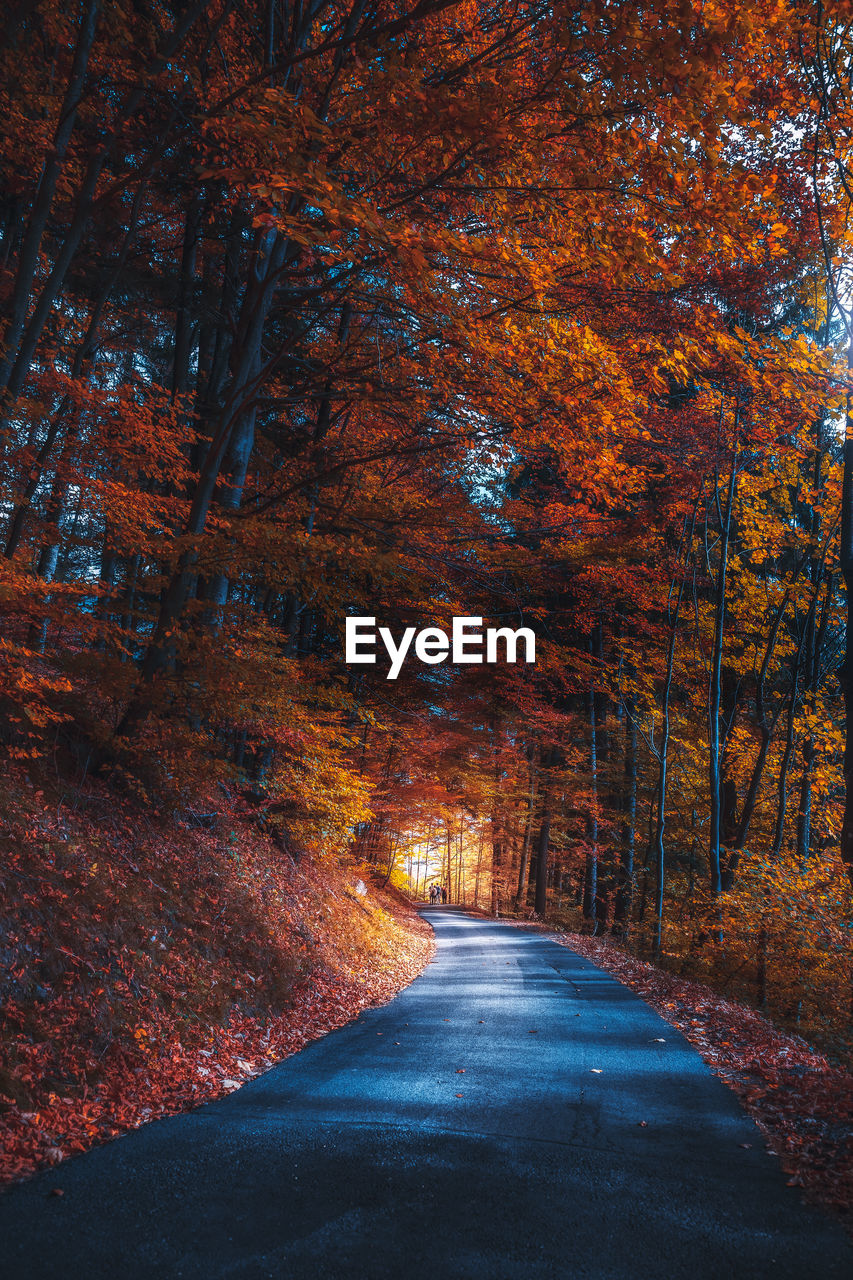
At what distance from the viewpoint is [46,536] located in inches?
408

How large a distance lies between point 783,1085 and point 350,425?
44.8 feet

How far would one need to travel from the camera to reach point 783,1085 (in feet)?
20.5

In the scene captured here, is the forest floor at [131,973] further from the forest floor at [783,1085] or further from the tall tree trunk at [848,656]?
the tall tree trunk at [848,656]

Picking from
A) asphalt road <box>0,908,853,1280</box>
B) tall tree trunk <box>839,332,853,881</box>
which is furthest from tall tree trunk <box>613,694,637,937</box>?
asphalt road <box>0,908,853,1280</box>

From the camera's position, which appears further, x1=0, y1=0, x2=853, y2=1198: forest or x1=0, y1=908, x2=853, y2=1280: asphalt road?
x1=0, y1=0, x2=853, y2=1198: forest

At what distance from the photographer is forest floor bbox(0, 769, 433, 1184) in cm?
500

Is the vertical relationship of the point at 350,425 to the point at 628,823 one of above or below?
above

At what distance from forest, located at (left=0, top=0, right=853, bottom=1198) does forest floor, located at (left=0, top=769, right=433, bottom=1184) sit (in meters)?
0.05

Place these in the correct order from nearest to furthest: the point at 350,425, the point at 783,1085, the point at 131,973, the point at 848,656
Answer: the point at 783,1085, the point at 131,973, the point at 848,656, the point at 350,425

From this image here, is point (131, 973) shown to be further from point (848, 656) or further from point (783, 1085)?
point (848, 656)

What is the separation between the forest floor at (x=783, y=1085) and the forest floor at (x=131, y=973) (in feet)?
13.2

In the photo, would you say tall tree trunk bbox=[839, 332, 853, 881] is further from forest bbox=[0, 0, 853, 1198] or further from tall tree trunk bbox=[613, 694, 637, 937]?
tall tree trunk bbox=[613, 694, 637, 937]

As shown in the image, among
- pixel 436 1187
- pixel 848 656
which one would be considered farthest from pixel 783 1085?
pixel 848 656

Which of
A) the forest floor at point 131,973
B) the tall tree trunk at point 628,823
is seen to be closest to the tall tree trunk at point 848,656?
the forest floor at point 131,973
